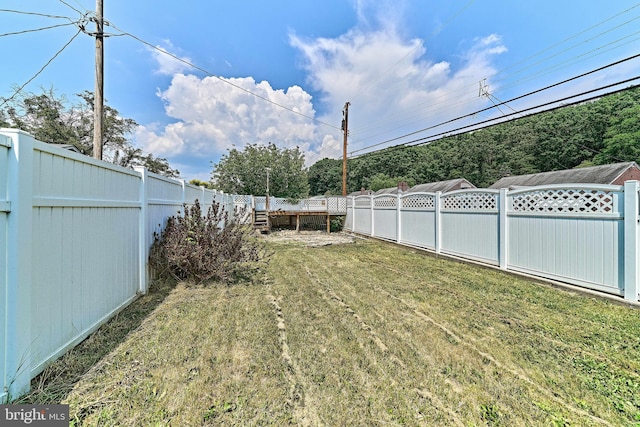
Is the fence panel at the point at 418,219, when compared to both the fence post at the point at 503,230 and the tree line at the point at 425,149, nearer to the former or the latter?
the fence post at the point at 503,230

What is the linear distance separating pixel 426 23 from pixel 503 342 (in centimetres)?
1101

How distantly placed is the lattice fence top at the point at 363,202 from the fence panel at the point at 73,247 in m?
9.33

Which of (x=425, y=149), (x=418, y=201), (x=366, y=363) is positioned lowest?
(x=366, y=363)

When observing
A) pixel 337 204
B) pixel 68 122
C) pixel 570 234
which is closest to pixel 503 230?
pixel 570 234

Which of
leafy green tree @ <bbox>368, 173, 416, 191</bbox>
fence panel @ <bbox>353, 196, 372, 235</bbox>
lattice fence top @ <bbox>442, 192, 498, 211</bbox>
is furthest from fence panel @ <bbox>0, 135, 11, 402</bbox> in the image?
leafy green tree @ <bbox>368, 173, 416, 191</bbox>

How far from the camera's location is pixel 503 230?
5.16 m

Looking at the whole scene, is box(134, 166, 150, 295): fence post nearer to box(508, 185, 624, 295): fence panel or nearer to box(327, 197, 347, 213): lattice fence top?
box(508, 185, 624, 295): fence panel

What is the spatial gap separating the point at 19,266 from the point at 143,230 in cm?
206

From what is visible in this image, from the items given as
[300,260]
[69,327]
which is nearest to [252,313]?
[69,327]

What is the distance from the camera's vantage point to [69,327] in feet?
6.74

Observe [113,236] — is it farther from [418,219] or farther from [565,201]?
[418,219]

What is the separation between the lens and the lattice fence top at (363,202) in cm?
1135

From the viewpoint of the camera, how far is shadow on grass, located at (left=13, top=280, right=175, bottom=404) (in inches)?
64.2

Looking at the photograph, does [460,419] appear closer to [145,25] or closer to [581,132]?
[145,25]
